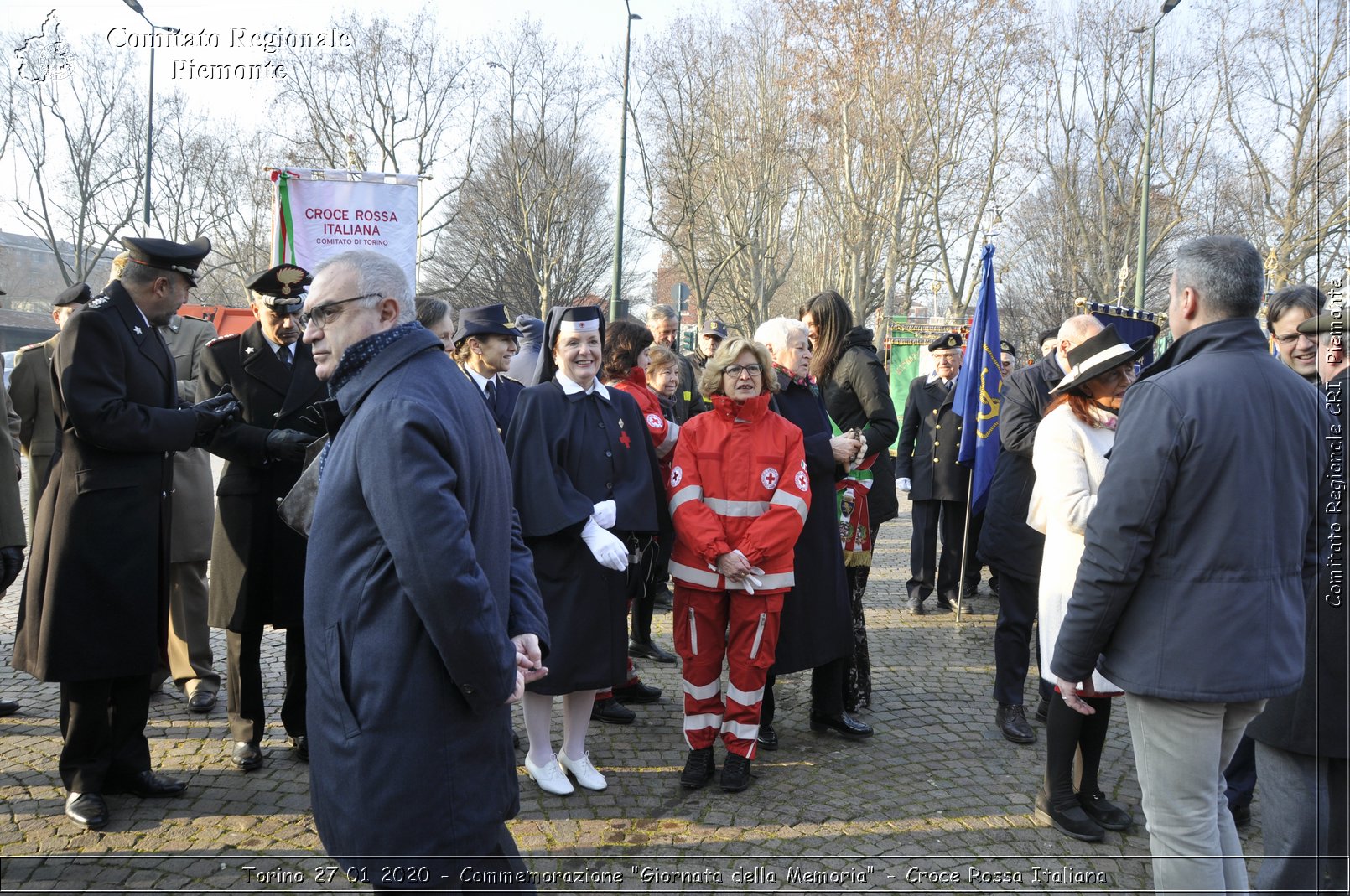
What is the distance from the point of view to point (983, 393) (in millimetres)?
7309

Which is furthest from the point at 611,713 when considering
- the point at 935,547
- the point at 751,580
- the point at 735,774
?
the point at 935,547

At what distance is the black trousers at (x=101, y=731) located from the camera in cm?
373

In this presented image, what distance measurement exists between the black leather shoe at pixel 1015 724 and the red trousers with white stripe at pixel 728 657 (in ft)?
5.19

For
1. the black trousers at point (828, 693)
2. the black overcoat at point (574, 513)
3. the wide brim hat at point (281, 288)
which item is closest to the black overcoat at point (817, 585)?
the black trousers at point (828, 693)

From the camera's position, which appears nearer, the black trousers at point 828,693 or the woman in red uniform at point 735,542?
the woman in red uniform at point 735,542

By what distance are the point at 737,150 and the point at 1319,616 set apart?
2650cm

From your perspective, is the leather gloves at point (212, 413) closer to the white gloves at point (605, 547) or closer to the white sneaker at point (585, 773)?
the white gloves at point (605, 547)

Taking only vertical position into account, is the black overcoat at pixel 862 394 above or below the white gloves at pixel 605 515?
above

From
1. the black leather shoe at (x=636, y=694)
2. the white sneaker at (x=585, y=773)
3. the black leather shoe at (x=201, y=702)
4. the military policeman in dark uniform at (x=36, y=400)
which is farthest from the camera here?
the military policeman in dark uniform at (x=36, y=400)

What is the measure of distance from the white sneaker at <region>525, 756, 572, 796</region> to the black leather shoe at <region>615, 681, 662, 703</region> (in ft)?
4.18

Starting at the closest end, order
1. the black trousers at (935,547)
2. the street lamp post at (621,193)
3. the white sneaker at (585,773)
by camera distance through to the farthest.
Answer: the white sneaker at (585,773), the black trousers at (935,547), the street lamp post at (621,193)

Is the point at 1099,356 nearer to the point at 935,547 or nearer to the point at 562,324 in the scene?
the point at 562,324

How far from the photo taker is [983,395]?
7.30 metres

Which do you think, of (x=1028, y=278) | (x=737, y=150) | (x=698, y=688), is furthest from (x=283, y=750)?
(x=1028, y=278)
